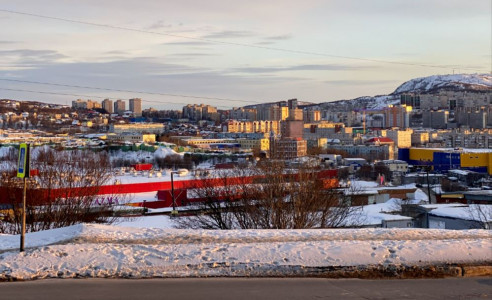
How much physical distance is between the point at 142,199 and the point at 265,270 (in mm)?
21210

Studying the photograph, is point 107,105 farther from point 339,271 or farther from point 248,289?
point 248,289

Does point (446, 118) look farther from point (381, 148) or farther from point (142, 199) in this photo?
point (142, 199)

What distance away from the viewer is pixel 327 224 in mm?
12203

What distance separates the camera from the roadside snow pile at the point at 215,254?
5809 millimetres

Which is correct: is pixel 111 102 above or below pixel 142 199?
above

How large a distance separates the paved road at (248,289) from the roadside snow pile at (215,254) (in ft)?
0.53

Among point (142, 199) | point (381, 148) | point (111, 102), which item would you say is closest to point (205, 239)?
point (142, 199)

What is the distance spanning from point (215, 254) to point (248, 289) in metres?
0.86

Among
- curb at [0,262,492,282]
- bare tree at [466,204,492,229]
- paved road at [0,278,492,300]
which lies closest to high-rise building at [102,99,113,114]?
bare tree at [466,204,492,229]

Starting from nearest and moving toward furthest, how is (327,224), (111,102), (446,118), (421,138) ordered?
1. (327,224)
2. (421,138)
3. (446,118)
4. (111,102)

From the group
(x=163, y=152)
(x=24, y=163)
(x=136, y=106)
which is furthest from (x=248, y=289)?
(x=136, y=106)

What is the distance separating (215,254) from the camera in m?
6.14

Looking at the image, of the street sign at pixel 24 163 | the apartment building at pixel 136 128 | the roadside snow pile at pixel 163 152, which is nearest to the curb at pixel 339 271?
the street sign at pixel 24 163

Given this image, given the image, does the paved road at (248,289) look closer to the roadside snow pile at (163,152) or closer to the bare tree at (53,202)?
the bare tree at (53,202)
